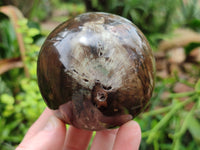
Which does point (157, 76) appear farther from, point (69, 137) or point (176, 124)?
point (69, 137)

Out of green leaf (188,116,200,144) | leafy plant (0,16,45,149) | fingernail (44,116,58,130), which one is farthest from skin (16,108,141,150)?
green leaf (188,116,200,144)

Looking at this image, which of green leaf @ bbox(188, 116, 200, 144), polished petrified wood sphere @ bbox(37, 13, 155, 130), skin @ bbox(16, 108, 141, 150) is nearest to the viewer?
polished petrified wood sphere @ bbox(37, 13, 155, 130)

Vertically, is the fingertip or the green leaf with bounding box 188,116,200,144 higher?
the fingertip

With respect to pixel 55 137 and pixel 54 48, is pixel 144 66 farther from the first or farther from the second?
pixel 55 137

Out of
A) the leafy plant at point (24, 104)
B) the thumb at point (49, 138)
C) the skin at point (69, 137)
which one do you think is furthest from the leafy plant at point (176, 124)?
the leafy plant at point (24, 104)

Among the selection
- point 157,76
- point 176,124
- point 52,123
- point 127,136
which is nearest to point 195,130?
point 176,124

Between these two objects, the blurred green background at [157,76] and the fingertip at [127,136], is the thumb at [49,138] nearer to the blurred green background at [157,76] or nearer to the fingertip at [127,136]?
the fingertip at [127,136]

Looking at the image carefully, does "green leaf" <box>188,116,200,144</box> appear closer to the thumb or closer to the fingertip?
the fingertip
